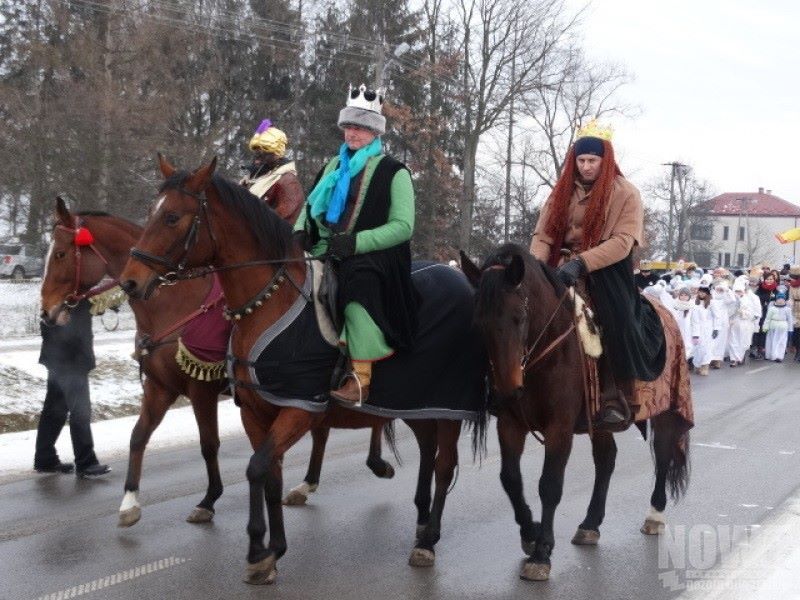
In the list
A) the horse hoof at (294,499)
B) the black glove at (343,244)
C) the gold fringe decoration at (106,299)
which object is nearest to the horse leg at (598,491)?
the horse hoof at (294,499)

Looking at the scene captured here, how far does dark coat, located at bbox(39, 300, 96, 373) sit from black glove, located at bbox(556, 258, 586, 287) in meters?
4.27

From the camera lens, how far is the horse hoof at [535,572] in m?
6.07

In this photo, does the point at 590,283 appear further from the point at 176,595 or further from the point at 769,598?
the point at 176,595

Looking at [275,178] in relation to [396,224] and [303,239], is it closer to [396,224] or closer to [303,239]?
[303,239]

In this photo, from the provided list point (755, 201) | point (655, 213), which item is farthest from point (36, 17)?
point (755, 201)

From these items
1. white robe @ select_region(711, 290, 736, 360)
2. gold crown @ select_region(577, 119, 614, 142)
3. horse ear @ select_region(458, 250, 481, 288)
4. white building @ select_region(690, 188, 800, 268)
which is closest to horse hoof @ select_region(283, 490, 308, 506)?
horse ear @ select_region(458, 250, 481, 288)

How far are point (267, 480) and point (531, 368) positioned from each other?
1.68m

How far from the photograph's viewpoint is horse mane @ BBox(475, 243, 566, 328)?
18.7 ft

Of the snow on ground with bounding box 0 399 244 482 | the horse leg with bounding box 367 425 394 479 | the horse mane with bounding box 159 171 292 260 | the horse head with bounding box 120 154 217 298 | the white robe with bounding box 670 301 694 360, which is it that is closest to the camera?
the horse head with bounding box 120 154 217 298

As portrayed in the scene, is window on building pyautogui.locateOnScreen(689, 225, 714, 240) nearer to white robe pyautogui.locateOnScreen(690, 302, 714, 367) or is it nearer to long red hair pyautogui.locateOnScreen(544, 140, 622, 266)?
white robe pyautogui.locateOnScreen(690, 302, 714, 367)

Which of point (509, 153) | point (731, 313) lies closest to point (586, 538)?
point (731, 313)

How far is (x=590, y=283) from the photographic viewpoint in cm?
667

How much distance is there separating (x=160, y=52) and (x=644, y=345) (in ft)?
77.1

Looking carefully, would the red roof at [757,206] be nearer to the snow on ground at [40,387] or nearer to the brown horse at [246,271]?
the snow on ground at [40,387]
